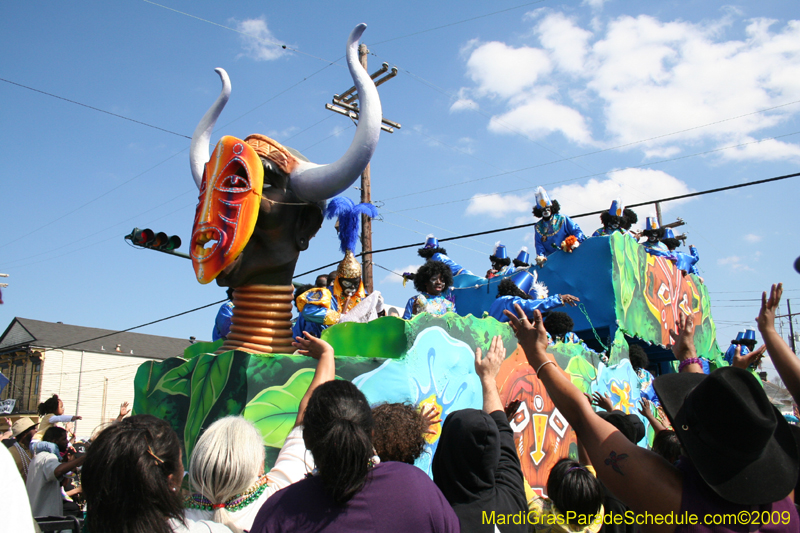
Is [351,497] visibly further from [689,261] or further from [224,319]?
[689,261]

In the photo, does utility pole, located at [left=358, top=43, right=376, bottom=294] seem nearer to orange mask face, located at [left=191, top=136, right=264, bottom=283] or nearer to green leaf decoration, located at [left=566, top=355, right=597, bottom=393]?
green leaf decoration, located at [left=566, top=355, right=597, bottom=393]

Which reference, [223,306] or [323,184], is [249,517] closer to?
[323,184]

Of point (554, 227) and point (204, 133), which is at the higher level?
point (554, 227)

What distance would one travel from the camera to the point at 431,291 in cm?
723

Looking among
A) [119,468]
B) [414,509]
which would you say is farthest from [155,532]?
[414,509]

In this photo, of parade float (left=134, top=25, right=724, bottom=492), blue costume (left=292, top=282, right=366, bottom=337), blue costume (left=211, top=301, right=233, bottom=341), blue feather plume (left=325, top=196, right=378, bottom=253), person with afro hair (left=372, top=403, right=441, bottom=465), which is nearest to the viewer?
person with afro hair (left=372, top=403, right=441, bottom=465)

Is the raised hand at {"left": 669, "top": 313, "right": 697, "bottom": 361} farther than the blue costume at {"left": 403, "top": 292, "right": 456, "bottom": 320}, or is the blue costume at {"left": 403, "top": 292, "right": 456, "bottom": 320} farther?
the blue costume at {"left": 403, "top": 292, "right": 456, "bottom": 320}

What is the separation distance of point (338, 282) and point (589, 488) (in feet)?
13.0

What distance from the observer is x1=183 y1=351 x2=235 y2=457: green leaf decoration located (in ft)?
13.7

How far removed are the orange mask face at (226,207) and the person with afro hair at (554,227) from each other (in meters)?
7.23

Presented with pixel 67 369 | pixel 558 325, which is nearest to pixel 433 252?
Answer: pixel 558 325

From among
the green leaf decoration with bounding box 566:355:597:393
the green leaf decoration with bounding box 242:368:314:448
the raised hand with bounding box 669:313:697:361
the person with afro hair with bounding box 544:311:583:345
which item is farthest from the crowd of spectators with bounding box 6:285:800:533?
the person with afro hair with bounding box 544:311:583:345

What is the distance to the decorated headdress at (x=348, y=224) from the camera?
17.3 ft

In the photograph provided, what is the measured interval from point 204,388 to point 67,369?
27.9m
